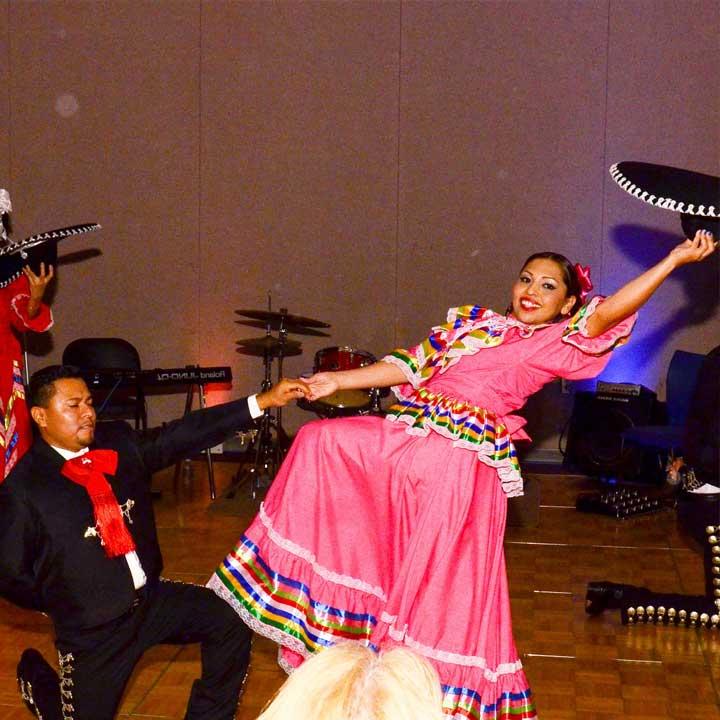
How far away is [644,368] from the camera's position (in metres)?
8.26

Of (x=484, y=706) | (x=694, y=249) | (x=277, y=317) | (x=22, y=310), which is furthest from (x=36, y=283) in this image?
(x=694, y=249)

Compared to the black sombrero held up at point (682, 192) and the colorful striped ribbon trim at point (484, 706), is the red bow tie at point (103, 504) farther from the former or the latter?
the black sombrero held up at point (682, 192)

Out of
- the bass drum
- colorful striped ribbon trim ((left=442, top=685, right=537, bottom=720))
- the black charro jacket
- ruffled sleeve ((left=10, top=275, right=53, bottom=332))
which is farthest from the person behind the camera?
the bass drum

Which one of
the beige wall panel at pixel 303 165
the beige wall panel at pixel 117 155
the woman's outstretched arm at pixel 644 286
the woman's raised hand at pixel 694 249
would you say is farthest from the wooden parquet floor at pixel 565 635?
the beige wall panel at pixel 117 155

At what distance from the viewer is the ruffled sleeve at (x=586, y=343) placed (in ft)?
10.7

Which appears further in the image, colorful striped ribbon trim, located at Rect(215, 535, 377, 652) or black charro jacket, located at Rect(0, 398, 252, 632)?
colorful striped ribbon trim, located at Rect(215, 535, 377, 652)

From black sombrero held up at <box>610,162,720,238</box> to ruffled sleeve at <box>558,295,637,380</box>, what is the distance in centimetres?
33

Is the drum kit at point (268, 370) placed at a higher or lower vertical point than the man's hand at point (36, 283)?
lower

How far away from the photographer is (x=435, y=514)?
3.24m

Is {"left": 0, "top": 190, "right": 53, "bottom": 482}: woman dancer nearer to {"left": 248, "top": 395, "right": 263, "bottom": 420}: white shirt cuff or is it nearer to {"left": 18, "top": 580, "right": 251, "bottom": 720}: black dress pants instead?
{"left": 18, "top": 580, "right": 251, "bottom": 720}: black dress pants

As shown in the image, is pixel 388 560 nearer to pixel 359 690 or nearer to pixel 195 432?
pixel 195 432

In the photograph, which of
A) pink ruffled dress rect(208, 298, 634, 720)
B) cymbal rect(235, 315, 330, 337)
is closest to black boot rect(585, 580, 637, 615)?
pink ruffled dress rect(208, 298, 634, 720)

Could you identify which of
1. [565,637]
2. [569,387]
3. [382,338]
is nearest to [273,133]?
[382,338]

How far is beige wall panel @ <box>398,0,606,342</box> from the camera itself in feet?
27.0
